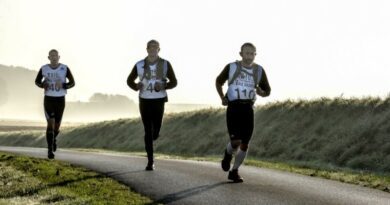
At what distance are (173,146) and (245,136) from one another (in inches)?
1048

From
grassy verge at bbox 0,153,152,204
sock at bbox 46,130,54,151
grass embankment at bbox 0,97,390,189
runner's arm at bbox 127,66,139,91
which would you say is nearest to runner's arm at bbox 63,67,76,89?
sock at bbox 46,130,54,151

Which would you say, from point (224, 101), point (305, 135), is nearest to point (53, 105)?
point (224, 101)

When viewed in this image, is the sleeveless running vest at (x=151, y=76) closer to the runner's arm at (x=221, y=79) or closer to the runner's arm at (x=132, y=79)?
the runner's arm at (x=132, y=79)

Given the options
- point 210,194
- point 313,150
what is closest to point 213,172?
point 210,194

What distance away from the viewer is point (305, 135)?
27094 millimetres

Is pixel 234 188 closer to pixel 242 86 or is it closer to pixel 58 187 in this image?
pixel 242 86

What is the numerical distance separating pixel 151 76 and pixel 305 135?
16397 mm

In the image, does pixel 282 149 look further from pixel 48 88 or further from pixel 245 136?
pixel 245 136

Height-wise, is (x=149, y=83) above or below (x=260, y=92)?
above

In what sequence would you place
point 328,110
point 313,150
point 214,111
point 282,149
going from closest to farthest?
point 313,150, point 282,149, point 328,110, point 214,111

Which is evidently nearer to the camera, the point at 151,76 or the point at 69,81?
the point at 151,76

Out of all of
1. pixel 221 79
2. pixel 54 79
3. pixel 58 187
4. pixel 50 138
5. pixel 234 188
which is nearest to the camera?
pixel 58 187

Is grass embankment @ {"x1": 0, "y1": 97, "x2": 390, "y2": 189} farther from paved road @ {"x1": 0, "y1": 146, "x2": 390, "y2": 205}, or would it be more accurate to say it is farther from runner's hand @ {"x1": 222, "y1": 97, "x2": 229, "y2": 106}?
runner's hand @ {"x1": 222, "y1": 97, "x2": 229, "y2": 106}

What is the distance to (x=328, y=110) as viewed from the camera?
2869 centimetres
